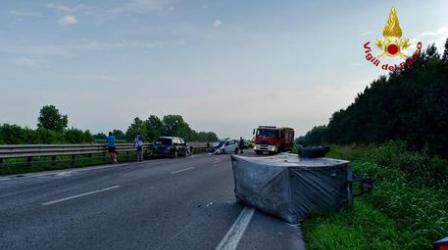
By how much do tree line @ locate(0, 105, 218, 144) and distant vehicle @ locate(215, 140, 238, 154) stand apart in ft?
32.3

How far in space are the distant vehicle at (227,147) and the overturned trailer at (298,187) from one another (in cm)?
3536

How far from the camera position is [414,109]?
55188mm

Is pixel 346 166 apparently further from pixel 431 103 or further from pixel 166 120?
pixel 166 120

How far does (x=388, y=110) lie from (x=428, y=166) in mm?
49117

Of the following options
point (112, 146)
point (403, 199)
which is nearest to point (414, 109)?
point (112, 146)

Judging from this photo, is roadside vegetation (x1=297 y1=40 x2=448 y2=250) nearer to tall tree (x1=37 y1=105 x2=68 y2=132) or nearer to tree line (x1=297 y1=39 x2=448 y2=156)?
tree line (x1=297 y1=39 x2=448 y2=156)

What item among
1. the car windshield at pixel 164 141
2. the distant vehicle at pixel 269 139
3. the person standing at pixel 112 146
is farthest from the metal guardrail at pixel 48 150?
the distant vehicle at pixel 269 139

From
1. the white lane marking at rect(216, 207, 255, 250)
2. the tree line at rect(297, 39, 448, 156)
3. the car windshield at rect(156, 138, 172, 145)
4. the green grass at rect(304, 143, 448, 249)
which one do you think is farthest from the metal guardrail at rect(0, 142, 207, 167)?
the tree line at rect(297, 39, 448, 156)

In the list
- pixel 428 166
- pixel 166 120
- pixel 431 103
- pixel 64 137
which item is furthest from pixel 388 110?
pixel 166 120

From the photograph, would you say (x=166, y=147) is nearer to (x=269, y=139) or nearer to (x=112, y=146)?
(x=112, y=146)

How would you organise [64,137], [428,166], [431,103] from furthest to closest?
[64,137] < [431,103] < [428,166]

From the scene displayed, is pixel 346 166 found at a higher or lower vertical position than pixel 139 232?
higher

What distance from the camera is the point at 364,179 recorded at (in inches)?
300

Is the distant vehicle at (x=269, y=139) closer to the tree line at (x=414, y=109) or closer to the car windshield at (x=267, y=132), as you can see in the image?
the car windshield at (x=267, y=132)
